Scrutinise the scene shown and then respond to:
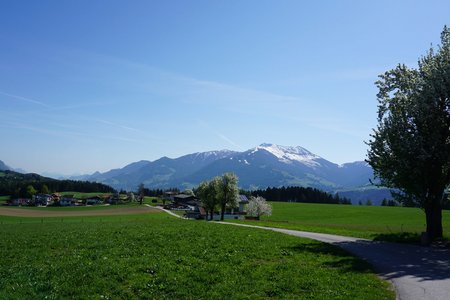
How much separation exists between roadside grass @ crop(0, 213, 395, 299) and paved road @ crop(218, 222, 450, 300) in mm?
897

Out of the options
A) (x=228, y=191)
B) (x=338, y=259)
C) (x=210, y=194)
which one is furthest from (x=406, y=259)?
(x=210, y=194)

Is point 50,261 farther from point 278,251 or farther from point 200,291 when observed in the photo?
point 278,251

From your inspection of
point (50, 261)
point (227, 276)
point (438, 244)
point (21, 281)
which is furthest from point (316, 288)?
point (438, 244)

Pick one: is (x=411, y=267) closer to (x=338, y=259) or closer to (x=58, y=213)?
(x=338, y=259)

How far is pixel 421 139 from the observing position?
104 ft

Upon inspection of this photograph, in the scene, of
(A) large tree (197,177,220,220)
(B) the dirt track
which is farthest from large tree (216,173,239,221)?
(B) the dirt track

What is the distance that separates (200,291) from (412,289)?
835cm

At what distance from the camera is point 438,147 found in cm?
3161

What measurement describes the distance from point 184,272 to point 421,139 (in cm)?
2332

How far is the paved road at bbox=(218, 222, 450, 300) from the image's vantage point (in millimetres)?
15359

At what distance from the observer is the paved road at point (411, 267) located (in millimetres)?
15359

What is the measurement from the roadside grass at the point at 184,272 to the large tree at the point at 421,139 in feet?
39.5

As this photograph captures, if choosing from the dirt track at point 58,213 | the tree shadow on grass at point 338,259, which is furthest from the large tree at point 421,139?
the dirt track at point 58,213

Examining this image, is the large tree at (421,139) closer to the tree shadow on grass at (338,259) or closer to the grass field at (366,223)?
the grass field at (366,223)
